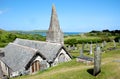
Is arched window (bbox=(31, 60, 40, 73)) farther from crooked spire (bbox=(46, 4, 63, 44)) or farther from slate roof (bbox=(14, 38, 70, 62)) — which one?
crooked spire (bbox=(46, 4, 63, 44))

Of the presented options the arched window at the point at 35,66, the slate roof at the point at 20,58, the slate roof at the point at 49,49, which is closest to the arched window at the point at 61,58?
the slate roof at the point at 49,49

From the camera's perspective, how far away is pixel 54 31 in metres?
38.8

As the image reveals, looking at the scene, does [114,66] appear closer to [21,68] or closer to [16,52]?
[21,68]

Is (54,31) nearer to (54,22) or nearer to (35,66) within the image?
(54,22)

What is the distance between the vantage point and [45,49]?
37375 millimetres

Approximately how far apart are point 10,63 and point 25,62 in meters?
4.80

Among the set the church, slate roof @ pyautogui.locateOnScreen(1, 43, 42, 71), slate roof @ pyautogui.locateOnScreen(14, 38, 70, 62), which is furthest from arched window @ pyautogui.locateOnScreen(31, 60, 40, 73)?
slate roof @ pyautogui.locateOnScreen(14, 38, 70, 62)

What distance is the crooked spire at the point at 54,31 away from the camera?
3887cm

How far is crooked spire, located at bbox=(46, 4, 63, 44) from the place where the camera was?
38866 mm

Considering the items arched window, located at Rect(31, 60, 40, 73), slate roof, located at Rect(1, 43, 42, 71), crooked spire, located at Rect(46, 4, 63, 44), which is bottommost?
arched window, located at Rect(31, 60, 40, 73)

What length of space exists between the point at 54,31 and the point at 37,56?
8815 mm

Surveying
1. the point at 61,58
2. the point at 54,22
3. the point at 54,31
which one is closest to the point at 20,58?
the point at 61,58

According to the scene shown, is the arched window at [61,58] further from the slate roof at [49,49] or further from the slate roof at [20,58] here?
the slate roof at [20,58]

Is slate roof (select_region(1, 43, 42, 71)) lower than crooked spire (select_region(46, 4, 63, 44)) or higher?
lower
